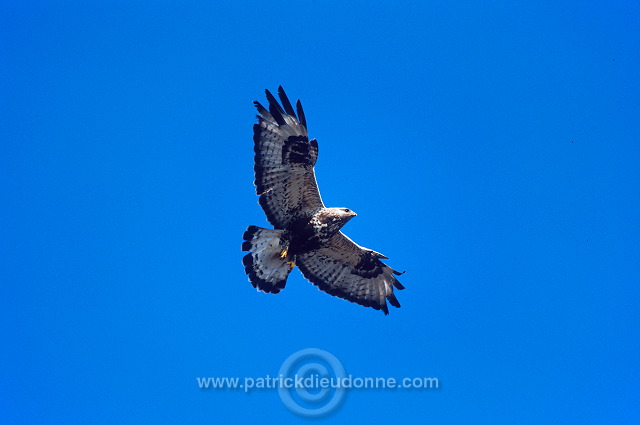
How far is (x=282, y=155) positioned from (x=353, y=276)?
261 cm

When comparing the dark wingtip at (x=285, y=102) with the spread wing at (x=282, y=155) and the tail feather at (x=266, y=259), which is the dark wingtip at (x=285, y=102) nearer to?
the spread wing at (x=282, y=155)

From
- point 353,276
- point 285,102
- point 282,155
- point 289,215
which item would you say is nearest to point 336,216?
point 289,215

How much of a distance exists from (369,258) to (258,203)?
2.19m

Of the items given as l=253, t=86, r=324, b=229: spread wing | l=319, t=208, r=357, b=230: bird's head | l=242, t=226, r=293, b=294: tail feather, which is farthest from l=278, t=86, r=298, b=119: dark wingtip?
l=242, t=226, r=293, b=294: tail feather

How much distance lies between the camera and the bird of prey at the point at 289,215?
10500 millimetres

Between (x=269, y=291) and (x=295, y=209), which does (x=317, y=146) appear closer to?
(x=295, y=209)

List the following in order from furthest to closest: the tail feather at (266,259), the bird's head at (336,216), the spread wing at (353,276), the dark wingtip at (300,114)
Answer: the spread wing at (353,276), the tail feather at (266,259), the bird's head at (336,216), the dark wingtip at (300,114)

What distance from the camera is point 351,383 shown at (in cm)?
1159

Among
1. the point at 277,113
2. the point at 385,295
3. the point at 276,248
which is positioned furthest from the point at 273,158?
the point at 385,295

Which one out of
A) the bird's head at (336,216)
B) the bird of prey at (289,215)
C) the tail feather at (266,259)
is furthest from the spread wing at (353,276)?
the bird's head at (336,216)

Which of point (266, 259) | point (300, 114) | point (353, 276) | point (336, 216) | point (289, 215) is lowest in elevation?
point (266, 259)

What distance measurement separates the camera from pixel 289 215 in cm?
1089

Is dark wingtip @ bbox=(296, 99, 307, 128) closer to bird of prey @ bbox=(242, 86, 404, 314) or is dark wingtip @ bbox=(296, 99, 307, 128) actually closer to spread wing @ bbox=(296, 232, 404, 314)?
bird of prey @ bbox=(242, 86, 404, 314)

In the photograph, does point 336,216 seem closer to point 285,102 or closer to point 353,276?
point 353,276
